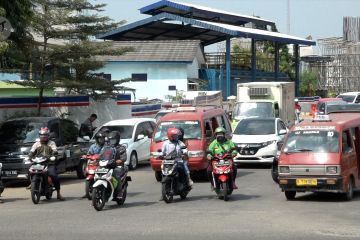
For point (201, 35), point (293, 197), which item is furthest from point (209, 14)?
point (293, 197)

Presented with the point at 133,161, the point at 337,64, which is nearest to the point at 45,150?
the point at 133,161

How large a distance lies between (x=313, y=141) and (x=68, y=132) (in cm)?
866

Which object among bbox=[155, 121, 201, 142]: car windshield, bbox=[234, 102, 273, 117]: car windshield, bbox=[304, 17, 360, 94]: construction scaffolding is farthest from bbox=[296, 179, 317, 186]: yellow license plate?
bbox=[304, 17, 360, 94]: construction scaffolding

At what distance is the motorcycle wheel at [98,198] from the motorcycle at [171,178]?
5.07 ft

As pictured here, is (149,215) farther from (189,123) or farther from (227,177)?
(189,123)

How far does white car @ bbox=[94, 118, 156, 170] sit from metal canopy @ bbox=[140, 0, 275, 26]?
91.0 feet

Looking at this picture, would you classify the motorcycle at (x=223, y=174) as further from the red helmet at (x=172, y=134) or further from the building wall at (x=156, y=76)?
the building wall at (x=156, y=76)

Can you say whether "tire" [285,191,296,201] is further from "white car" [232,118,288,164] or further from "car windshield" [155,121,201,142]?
"white car" [232,118,288,164]

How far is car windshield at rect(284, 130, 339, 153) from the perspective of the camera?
16.0m

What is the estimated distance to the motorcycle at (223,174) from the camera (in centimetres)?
1609

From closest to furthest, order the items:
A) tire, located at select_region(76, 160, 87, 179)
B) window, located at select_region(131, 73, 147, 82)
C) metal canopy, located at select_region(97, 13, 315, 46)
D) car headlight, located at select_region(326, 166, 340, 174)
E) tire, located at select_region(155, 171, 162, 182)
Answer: car headlight, located at select_region(326, 166, 340, 174), tire, located at select_region(155, 171, 162, 182), tire, located at select_region(76, 160, 87, 179), metal canopy, located at select_region(97, 13, 315, 46), window, located at select_region(131, 73, 147, 82)

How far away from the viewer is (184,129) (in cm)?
2117

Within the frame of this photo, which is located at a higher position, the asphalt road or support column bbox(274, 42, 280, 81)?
support column bbox(274, 42, 280, 81)

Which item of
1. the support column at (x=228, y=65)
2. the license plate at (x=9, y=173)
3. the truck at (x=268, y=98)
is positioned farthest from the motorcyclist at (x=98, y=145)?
the support column at (x=228, y=65)
